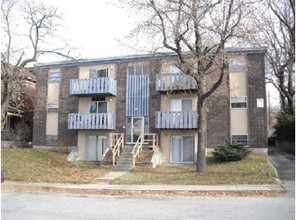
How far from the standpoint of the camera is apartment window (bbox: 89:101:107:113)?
30.3 metres

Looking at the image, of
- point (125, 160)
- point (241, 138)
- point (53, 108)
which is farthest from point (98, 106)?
point (241, 138)

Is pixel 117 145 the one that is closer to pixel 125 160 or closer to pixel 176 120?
pixel 125 160

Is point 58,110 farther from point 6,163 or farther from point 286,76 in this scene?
point 286,76

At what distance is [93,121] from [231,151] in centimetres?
1049

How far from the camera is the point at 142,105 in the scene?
95.7 ft

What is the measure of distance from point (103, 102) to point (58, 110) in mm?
4120

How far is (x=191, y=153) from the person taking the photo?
1089 inches

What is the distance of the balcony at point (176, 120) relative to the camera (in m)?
26.6

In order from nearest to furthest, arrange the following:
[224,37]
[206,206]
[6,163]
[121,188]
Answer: [206,206], [121,188], [224,37], [6,163]

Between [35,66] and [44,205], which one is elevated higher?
[35,66]

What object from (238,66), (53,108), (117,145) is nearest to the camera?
(238,66)

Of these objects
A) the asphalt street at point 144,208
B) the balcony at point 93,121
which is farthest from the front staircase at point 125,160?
the asphalt street at point 144,208

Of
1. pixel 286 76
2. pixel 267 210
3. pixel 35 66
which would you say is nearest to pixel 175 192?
pixel 267 210

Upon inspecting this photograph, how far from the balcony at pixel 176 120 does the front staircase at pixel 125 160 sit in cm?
267
